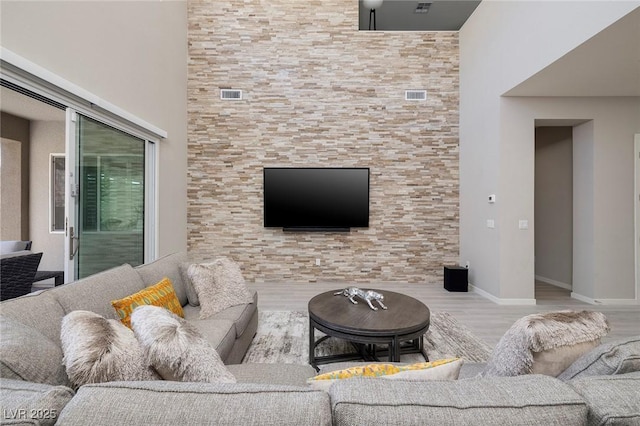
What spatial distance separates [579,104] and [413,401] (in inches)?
197

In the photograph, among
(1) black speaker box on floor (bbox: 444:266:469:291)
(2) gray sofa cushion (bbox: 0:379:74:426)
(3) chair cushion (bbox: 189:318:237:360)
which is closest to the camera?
(2) gray sofa cushion (bbox: 0:379:74:426)

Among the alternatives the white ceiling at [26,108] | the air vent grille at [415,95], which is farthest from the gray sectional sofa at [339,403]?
the air vent grille at [415,95]

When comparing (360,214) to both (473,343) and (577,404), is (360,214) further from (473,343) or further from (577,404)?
(577,404)

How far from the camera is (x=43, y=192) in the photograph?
8.33 feet

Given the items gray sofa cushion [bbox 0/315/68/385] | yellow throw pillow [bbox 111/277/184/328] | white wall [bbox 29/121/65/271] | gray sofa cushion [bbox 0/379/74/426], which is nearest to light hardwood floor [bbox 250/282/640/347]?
yellow throw pillow [bbox 111/277/184/328]

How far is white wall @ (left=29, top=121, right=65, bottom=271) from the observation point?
247 centimetres

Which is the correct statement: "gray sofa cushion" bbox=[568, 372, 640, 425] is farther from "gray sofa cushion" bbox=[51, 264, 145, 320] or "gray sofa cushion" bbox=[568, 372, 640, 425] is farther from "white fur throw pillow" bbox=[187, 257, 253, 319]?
"white fur throw pillow" bbox=[187, 257, 253, 319]

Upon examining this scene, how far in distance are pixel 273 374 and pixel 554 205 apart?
5579 mm

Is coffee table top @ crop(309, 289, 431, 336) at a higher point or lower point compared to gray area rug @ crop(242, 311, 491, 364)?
higher

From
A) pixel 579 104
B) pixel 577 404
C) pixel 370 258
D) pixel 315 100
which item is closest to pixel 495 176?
pixel 579 104

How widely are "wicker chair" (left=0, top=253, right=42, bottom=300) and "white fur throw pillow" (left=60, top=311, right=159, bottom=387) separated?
1675mm

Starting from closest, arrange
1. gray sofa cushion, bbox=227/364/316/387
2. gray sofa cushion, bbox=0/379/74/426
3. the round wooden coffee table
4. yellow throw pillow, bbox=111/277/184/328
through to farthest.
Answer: gray sofa cushion, bbox=0/379/74/426
gray sofa cushion, bbox=227/364/316/387
yellow throw pillow, bbox=111/277/184/328
the round wooden coffee table

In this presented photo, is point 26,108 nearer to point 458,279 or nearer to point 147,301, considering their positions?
point 147,301

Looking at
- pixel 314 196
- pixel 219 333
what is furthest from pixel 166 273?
pixel 314 196
